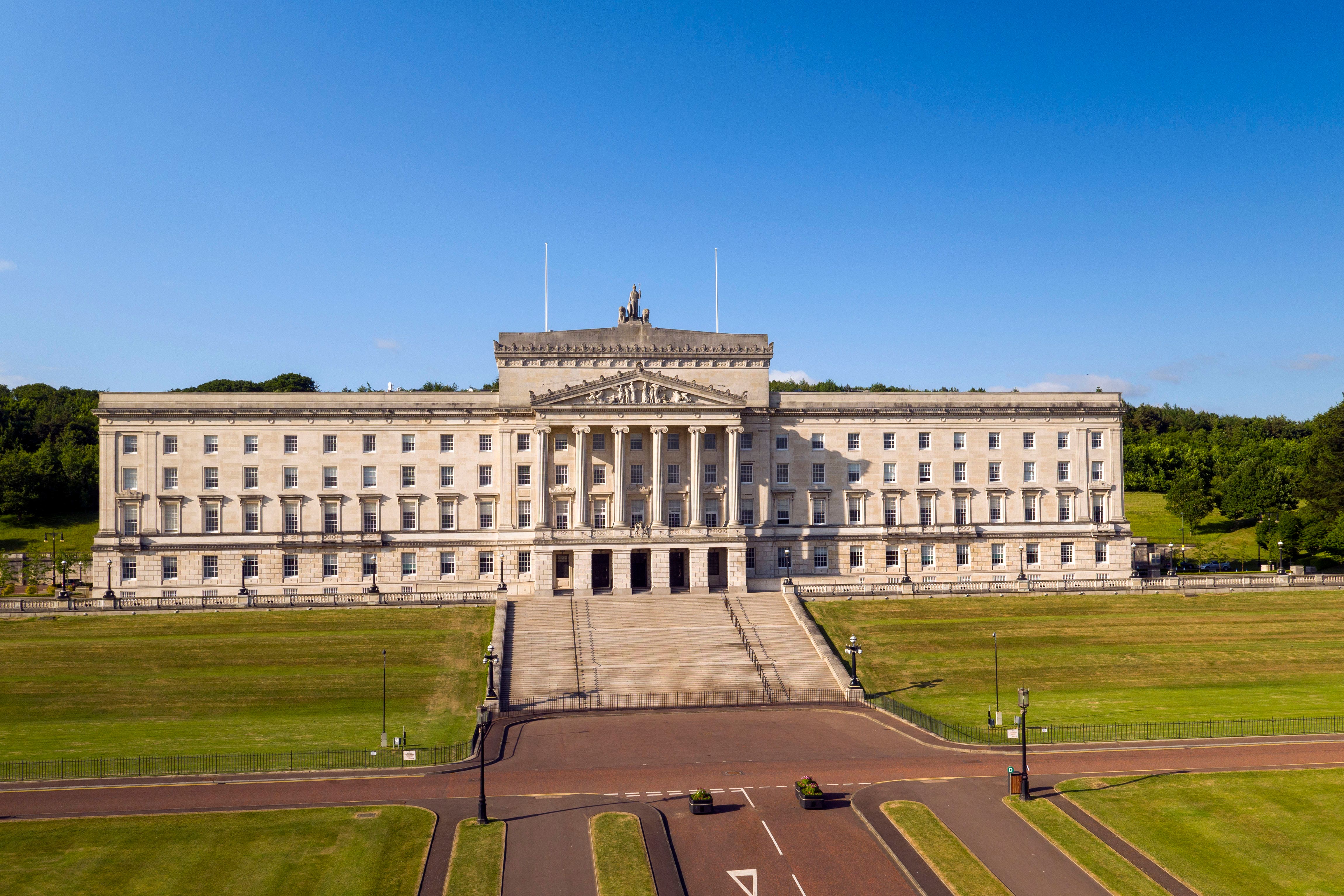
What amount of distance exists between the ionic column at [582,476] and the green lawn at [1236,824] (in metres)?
48.6

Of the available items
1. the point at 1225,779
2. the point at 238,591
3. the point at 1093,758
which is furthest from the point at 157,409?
the point at 1225,779

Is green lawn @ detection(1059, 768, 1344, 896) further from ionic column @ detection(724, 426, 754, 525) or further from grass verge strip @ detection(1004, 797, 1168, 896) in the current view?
ionic column @ detection(724, 426, 754, 525)

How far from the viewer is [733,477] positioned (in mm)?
83438

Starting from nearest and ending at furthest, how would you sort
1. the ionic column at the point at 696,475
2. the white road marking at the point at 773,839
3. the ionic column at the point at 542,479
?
the white road marking at the point at 773,839 < the ionic column at the point at 542,479 < the ionic column at the point at 696,475

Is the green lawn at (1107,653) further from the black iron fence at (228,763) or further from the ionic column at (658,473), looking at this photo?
the black iron fence at (228,763)

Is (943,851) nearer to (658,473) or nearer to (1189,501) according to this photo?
(658,473)

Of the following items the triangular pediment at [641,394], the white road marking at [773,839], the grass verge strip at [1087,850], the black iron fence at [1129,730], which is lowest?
the grass verge strip at [1087,850]

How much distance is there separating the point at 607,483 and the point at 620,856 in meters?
54.2

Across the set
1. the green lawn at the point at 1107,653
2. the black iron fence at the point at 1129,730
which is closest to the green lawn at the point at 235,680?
the black iron fence at the point at 1129,730

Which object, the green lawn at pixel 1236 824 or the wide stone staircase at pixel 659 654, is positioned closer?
the green lawn at pixel 1236 824

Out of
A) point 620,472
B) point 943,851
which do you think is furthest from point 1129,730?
point 620,472

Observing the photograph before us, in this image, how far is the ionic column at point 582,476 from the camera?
3214 inches

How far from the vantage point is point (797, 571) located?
89000 millimetres

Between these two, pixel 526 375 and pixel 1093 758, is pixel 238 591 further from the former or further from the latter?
pixel 1093 758
